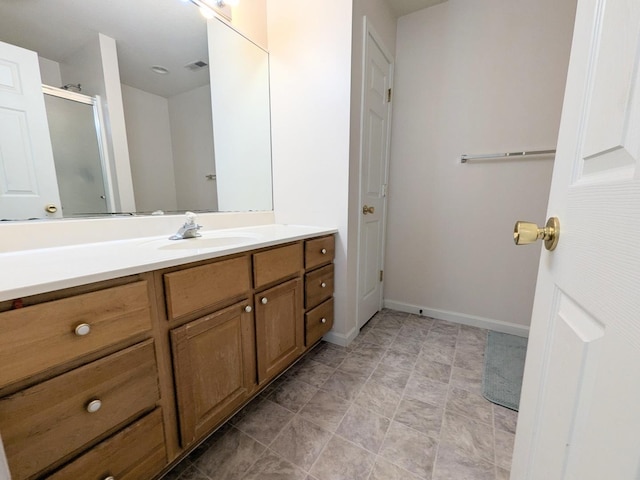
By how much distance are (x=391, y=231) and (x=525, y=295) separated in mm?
1045

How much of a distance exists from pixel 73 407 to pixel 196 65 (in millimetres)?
1575

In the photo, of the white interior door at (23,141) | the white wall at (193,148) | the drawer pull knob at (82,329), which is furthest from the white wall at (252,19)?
the drawer pull knob at (82,329)

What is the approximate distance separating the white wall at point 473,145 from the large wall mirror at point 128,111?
116cm

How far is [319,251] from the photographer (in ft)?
5.06

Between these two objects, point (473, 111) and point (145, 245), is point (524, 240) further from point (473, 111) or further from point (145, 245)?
point (473, 111)

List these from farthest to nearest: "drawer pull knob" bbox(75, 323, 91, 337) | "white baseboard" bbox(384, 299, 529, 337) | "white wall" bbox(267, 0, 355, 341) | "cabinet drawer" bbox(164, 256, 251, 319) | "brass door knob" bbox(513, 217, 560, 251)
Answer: "white baseboard" bbox(384, 299, 529, 337) → "white wall" bbox(267, 0, 355, 341) → "cabinet drawer" bbox(164, 256, 251, 319) → "drawer pull knob" bbox(75, 323, 91, 337) → "brass door knob" bbox(513, 217, 560, 251)

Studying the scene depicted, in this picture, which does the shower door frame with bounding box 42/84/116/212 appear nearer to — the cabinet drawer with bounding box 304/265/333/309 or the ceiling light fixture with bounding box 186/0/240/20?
the ceiling light fixture with bounding box 186/0/240/20

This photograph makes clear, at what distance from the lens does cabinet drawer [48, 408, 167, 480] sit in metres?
0.66

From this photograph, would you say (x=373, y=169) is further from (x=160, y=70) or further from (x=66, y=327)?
(x=66, y=327)

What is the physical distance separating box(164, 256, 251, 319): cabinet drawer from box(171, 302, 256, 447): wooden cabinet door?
59 millimetres

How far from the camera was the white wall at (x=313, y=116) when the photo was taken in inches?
59.4

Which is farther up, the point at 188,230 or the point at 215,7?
the point at 215,7

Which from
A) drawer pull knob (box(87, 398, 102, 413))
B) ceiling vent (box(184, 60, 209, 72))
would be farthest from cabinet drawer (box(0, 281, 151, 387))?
ceiling vent (box(184, 60, 209, 72))

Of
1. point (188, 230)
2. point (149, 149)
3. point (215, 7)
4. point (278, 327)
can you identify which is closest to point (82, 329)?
point (188, 230)
